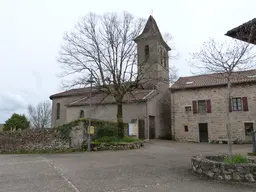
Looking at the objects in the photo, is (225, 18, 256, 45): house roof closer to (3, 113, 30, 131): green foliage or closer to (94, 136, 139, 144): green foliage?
(94, 136, 139, 144): green foliage

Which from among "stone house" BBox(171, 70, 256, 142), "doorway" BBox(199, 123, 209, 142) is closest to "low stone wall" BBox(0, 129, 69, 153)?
"stone house" BBox(171, 70, 256, 142)

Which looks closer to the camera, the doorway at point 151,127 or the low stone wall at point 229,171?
the low stone wall at point 229,171

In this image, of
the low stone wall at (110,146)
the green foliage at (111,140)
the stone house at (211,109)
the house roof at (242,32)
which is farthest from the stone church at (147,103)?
the house roof at (242,32)

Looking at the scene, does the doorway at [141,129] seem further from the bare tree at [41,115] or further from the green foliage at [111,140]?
the bare tree at [41,115]

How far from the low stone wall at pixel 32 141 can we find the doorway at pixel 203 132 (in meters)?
14.4

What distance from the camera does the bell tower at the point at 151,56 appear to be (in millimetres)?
17641

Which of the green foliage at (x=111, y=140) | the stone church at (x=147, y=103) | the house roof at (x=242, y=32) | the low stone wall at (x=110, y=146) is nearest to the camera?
the house roof at (x=242, y=32)

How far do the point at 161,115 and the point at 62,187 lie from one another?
21114 mm

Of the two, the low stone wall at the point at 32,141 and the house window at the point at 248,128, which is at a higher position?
the house window at the point at 248,128

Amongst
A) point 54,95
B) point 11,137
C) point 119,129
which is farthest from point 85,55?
point 54,95

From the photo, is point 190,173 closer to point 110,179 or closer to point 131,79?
point 110,179

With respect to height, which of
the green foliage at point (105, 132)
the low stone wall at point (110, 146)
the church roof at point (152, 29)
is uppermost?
the church roof at point (152, 29)

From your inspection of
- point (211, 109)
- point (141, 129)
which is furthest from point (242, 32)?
point (211, 109)

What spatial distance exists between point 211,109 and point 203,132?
8.84 ft
